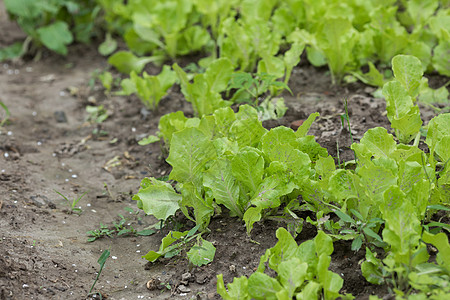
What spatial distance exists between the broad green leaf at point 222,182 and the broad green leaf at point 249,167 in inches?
1.3

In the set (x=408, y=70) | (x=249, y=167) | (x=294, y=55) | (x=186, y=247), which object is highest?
(x=408, y=70)

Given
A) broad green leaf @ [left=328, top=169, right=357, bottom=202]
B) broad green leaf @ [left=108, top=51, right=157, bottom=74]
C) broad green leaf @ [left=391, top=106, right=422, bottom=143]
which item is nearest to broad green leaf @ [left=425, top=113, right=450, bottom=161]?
broad green leaf @ [left=391, top=106, right=422, bottom=143]

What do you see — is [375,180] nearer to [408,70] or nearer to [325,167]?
[325,167]

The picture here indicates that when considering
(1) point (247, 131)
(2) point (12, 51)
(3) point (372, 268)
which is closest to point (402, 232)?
(3) point (372, 268)

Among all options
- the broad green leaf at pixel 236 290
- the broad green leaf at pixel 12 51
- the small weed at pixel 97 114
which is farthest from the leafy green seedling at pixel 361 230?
the broad green leaf at pixel 12 51

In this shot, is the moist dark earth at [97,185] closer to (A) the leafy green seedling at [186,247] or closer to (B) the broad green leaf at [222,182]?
(A) the leafy green seedling at [186,247]

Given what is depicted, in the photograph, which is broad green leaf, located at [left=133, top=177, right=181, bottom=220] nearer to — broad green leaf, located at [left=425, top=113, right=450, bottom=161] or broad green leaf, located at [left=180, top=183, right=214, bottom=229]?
broad green leaf, located at [left=180, top=183, right=214, bottom=229]

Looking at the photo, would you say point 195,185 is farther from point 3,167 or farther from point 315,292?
point 3,167

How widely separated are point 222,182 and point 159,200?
1.05 ft

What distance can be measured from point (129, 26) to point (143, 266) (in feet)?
9.45

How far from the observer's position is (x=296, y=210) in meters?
2.25

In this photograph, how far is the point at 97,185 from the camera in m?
2.88

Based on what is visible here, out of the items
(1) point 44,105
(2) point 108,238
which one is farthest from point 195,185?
(1) point 44,105

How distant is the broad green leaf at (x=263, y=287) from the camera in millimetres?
1781
